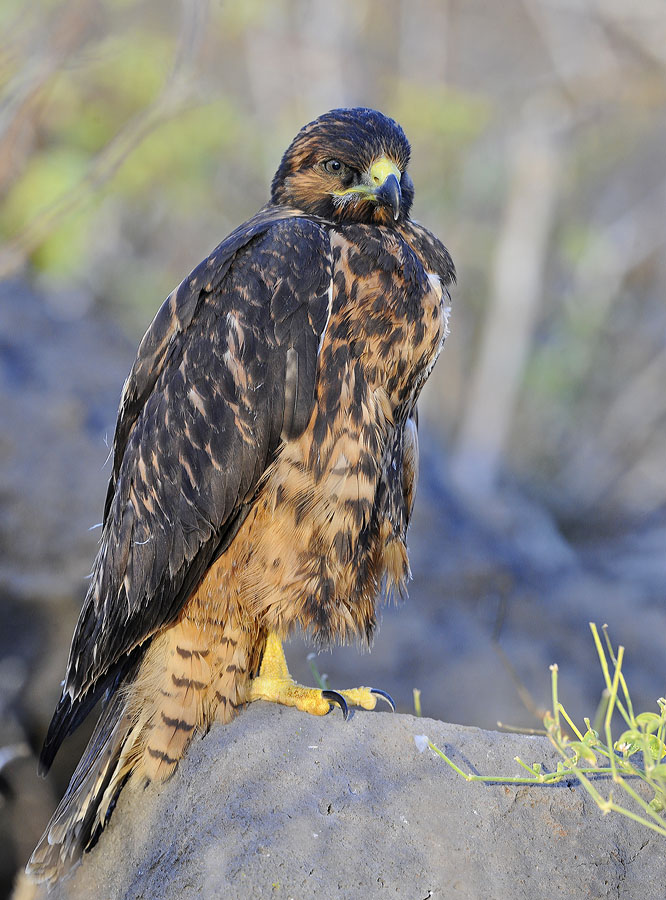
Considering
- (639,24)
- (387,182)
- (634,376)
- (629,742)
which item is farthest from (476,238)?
(629,742)

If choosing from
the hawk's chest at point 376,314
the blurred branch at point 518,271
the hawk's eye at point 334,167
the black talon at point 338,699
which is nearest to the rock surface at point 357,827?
the black talon at point 338,699

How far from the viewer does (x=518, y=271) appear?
38.3 ft

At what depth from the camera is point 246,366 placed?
2607mm

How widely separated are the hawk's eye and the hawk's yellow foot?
1518mm

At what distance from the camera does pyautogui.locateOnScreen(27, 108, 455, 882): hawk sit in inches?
101

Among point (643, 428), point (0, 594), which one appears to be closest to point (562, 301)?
point (643, 428)

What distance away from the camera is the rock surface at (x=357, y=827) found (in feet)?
7.06

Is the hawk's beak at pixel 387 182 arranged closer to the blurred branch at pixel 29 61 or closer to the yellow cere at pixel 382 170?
the yellow cere at pixel 382 170

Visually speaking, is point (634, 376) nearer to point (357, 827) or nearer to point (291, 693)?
point (291, 693)

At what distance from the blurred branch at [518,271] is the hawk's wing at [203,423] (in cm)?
891

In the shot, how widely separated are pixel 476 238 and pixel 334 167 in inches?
Result: 382

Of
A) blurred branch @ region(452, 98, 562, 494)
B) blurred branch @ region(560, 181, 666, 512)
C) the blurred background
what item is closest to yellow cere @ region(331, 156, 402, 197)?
the blurred background

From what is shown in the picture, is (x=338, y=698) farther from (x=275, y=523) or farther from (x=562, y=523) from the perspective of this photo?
(x=562, y=523)

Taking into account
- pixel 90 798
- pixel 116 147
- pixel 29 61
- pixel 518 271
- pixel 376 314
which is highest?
pixel 29 61
